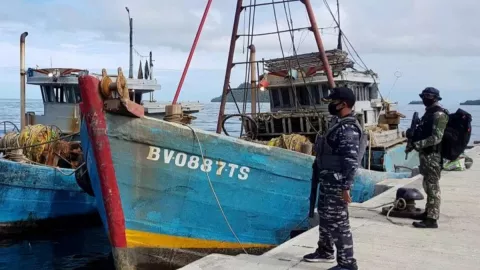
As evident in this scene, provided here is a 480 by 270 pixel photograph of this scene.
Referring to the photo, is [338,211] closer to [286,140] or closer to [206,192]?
[206,192]

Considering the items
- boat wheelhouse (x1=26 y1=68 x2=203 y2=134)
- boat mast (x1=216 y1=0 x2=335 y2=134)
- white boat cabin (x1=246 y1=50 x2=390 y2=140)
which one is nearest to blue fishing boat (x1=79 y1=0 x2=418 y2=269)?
boat mast (x1=216 y1=0 x2=335 y2=134)

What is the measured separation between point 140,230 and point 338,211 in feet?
10.4

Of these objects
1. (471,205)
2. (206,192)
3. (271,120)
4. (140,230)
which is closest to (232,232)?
(206,192)

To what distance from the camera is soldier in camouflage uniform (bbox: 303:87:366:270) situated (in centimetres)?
444

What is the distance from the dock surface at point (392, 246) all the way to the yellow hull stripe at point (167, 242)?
167 centimetres

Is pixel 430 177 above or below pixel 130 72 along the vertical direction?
below

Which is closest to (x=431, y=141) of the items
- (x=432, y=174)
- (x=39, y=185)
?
(x=432, y=174)

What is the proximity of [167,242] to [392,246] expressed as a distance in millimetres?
2984

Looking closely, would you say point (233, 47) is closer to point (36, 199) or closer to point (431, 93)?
point (431, 93)

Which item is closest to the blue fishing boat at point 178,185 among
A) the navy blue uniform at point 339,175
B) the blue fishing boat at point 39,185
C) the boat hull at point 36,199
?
the navy blue uniform at point 339,175

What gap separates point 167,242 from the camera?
7.10 m

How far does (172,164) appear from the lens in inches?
268

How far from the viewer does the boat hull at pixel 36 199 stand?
10266 mm

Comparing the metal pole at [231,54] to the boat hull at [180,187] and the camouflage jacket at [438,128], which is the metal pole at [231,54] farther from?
the camouflage jacket at [438,128]
